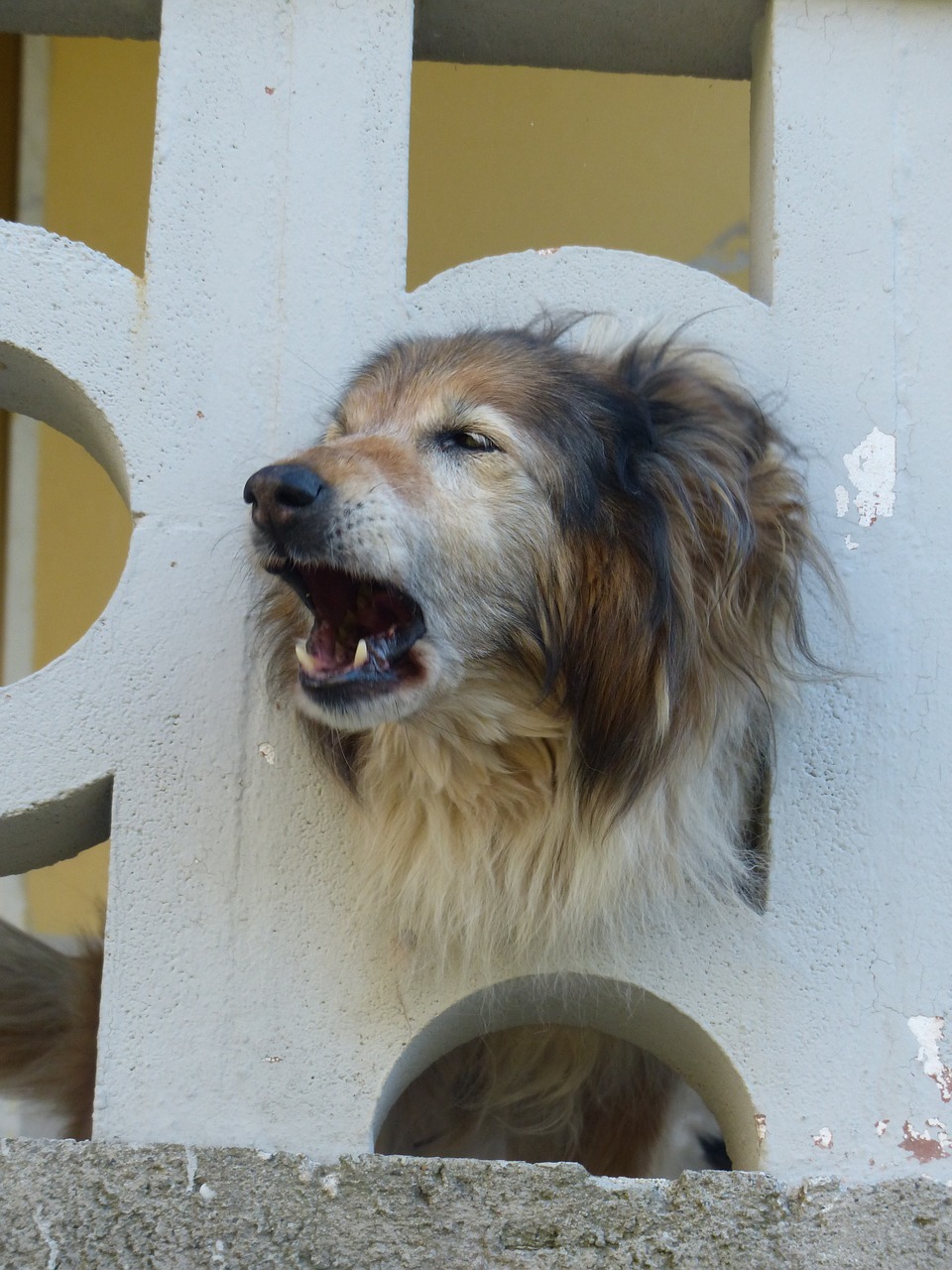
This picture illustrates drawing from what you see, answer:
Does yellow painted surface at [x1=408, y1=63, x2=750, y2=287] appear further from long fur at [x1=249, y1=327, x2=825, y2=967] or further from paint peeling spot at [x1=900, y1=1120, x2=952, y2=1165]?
paint peeling spot at [x1=900, y1=1120, x2=952, y2=1165]

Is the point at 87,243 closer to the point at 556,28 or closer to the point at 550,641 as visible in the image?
the point at 556,28

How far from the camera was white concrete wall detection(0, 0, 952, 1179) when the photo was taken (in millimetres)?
2484

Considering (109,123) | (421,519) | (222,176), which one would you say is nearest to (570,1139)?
(421,519)

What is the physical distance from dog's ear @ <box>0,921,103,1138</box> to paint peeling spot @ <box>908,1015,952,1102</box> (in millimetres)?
1542

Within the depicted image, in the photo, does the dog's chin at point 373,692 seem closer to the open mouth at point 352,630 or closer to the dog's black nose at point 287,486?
the open mouth at point 352,630

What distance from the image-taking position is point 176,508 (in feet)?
8.87

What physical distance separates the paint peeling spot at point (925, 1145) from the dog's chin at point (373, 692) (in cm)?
101

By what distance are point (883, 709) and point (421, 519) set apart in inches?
34.4

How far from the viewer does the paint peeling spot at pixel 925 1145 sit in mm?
2420

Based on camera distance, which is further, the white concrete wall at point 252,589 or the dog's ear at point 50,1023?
the dog's ear at point 50,1023

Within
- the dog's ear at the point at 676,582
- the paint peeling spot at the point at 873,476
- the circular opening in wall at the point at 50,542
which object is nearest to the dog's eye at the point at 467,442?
the dog's ear at the point at 676,582

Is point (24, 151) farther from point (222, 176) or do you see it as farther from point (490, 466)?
point (490, 466)

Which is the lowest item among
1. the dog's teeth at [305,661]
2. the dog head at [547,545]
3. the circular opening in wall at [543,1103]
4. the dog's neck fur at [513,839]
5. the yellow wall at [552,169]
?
the circular opening in wall at [543,1103]

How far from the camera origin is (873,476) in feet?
8.93
